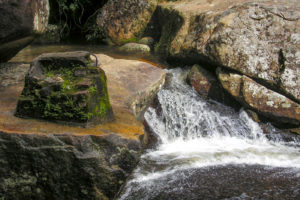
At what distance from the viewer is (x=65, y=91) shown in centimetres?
321

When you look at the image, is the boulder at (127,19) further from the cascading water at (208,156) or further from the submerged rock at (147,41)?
the cascading water at (208,156)

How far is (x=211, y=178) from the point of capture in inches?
148

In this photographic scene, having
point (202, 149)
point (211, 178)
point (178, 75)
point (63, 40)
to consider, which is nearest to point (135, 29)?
point (63, 40)

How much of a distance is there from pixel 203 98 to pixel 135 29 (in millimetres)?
5010

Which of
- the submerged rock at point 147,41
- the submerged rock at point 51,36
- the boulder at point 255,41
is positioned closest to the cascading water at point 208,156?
the boulder at point 255,41

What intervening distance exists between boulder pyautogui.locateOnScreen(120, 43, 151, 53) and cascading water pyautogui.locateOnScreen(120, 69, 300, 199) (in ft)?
9.06

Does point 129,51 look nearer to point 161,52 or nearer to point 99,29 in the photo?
point 161,52

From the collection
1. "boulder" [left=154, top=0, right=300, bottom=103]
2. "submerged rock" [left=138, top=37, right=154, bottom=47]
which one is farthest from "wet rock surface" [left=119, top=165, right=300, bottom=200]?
"submerged rock" [left=138, top=37, right=154, bottom=47]

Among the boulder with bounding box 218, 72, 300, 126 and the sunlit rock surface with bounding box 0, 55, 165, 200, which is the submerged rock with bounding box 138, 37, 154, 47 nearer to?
the boulder with bounding box 218, 72, 300, 126

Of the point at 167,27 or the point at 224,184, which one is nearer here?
the point at 224,184

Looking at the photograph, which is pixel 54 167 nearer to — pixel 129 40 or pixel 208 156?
pixel 208 156

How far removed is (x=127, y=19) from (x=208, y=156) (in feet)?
22.9

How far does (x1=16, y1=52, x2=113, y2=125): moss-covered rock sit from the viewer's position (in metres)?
3.20

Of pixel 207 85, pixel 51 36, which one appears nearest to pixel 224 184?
pixel 207 85
